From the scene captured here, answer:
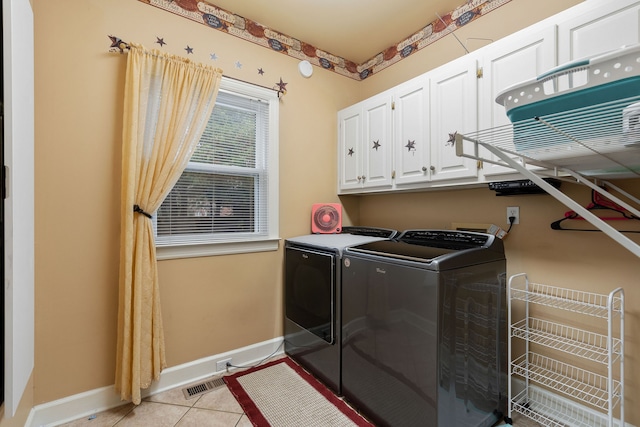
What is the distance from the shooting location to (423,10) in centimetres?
219

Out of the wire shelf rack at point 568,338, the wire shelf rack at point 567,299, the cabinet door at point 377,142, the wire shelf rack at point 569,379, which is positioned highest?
the cabinet door at point 377,142

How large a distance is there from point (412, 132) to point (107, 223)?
6.94ft

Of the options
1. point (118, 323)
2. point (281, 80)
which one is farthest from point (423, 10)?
point (118, 323)

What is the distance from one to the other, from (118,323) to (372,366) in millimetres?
1548

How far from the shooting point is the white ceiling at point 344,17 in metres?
2.12

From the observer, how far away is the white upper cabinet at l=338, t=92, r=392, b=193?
7.56ft

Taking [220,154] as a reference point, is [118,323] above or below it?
below

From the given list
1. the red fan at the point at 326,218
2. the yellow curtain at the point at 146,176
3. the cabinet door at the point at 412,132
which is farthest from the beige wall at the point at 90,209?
the cabinet door at the point at 412,132

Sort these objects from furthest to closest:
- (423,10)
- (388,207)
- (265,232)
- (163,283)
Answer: (388,207) < (265,232) < (423,10) < (163,283)

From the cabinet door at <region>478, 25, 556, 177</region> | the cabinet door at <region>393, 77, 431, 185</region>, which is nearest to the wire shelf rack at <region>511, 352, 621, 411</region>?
the cabinet door at <region>478, 25, 556, 177</region>

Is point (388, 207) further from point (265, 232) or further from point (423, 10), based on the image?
point (423, 10)

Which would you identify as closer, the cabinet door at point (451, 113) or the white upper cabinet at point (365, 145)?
the cabinet door at point (451, 113)

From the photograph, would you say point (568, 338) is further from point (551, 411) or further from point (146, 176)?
point (146, 176)

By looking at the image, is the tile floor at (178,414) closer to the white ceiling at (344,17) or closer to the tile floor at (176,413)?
the tile floor at (176,413)
